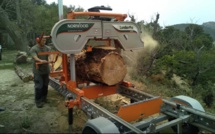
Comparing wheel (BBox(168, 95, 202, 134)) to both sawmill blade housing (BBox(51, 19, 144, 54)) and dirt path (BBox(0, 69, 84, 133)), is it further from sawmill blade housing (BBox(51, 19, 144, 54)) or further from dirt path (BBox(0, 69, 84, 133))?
dirt path (BBox(0, 69, 84, 133))

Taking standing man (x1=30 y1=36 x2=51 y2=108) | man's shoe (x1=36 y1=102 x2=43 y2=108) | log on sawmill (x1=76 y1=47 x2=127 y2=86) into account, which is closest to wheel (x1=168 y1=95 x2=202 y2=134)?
log on sawmill (x1=76 y1=47 x2=127 y2=86)

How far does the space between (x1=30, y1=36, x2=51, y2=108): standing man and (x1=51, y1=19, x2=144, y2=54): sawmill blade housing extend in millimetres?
1483

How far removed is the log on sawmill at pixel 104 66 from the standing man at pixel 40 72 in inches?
49.3

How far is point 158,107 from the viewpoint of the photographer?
4027mm

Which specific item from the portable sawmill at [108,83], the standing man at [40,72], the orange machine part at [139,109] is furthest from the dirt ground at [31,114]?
the orange machine part at [139,109]

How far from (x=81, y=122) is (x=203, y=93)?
850 cm

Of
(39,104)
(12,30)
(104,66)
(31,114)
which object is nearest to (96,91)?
(104,66)

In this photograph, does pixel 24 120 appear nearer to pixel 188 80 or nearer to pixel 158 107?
pixel 158 107

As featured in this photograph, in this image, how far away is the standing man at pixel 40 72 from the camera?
5.42m

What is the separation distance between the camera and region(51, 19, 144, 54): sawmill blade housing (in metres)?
4.05

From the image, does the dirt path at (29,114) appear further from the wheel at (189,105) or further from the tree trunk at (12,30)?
the tree trunk at (12,30)

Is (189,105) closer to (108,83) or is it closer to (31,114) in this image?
(108,83)

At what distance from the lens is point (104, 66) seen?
4.51m

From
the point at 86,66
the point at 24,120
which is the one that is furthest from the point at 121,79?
the point at 24,120
